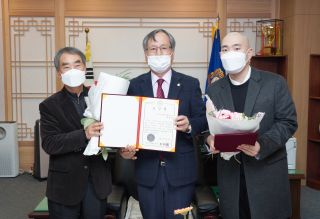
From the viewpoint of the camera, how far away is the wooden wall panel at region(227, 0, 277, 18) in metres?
5.24

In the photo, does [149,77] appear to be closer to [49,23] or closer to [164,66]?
[164,66]

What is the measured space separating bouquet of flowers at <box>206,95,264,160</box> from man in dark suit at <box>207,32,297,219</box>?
0.13 m

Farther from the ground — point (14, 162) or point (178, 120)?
point (178, 120)

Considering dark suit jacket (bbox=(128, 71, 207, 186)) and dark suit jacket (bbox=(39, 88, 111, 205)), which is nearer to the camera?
dark suit jacket (bbox=(39, 88, 111, 205))

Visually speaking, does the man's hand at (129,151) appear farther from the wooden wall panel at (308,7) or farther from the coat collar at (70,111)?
the wooden wall panel at (308,7)

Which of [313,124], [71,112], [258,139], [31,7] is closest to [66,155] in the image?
[71,112]

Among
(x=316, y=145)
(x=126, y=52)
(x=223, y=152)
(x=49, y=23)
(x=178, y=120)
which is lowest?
(x=316, y=145)

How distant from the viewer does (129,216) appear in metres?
2.89

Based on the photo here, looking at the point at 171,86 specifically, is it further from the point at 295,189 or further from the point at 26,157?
the point at 26,157

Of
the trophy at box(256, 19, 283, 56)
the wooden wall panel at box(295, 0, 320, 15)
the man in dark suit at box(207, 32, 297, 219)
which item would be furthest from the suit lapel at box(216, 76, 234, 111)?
the wooden wall panel at box(295, 0, 320, 15)

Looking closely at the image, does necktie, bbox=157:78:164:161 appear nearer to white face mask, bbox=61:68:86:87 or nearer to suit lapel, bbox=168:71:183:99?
suit lapel, bbox=168:71:183:99

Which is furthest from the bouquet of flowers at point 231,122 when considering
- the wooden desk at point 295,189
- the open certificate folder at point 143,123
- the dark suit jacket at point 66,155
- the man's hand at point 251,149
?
the wooden desk at point 295,189

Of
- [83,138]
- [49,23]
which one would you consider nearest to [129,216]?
[83,138]

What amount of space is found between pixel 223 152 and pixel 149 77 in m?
0.56
